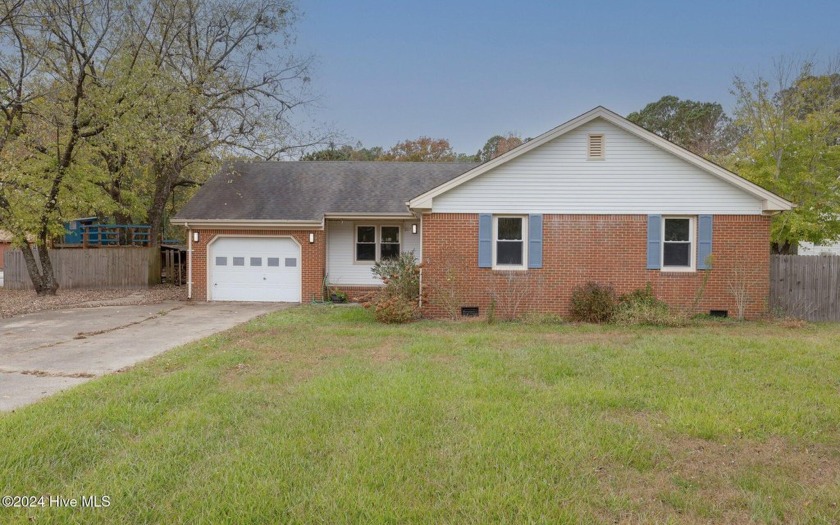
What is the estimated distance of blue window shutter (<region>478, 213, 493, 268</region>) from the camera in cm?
1178

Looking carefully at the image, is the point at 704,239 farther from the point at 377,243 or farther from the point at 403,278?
the point at 377,243

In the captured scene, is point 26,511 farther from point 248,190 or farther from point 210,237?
point 248,190

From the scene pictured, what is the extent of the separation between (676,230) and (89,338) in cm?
1331

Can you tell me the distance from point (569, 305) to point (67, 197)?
53.6 ft

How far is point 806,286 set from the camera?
1201 centimetres

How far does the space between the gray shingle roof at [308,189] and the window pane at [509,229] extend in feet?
12.4

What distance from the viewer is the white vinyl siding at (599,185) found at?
1151 cm

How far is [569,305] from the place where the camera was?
11.7 meters

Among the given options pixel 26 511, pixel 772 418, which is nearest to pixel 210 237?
pixel 26 511

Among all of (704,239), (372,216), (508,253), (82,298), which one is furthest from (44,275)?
(704,239)

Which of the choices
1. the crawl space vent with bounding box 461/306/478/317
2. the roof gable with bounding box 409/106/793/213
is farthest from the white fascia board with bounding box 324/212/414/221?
the crawl space vent with bounding box 461/306/478/317

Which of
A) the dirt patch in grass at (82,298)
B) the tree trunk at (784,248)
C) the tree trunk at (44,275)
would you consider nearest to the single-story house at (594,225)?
the tree trunk at (784,248)

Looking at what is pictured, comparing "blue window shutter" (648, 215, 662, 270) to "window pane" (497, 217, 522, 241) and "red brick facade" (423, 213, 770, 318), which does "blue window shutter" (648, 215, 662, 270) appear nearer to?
"red brick facade" (423, 213, 770, 318)

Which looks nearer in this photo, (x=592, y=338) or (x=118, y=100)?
(x=592, y=338)
